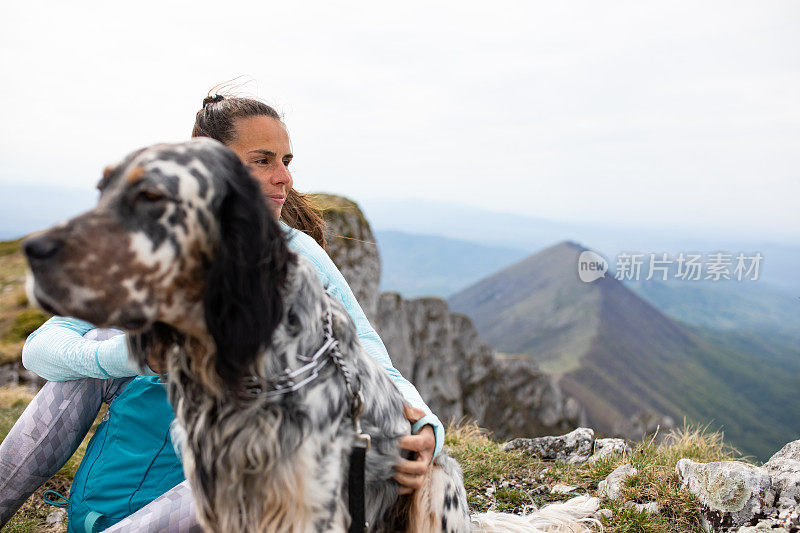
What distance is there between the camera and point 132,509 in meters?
3.50

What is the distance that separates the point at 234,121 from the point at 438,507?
300 centimetres

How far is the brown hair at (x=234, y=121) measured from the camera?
4.10 metres

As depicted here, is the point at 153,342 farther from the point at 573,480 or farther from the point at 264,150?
the point at 573,480

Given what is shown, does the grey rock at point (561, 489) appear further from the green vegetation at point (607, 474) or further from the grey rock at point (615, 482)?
the grey rock at point (615, 482)

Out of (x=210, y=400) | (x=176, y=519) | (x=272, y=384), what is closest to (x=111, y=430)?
(x=176, y=519)

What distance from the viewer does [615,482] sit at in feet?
16.2

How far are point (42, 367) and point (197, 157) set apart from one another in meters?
2.35

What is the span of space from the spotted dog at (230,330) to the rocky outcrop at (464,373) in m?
43.7

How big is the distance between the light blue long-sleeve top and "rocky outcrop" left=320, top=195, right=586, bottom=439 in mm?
42626

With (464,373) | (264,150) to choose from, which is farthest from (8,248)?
(464,373)

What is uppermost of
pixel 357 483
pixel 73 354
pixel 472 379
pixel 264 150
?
pixel 264 150

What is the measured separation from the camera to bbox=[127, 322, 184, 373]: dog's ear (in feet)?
7.58

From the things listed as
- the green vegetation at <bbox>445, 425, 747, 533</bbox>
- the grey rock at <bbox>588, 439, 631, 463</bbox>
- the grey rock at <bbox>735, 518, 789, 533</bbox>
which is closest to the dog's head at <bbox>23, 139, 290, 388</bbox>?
the green vegetation at <bbox>445, 425, 747, 533</bbox>

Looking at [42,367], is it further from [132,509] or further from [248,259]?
[248,259]
